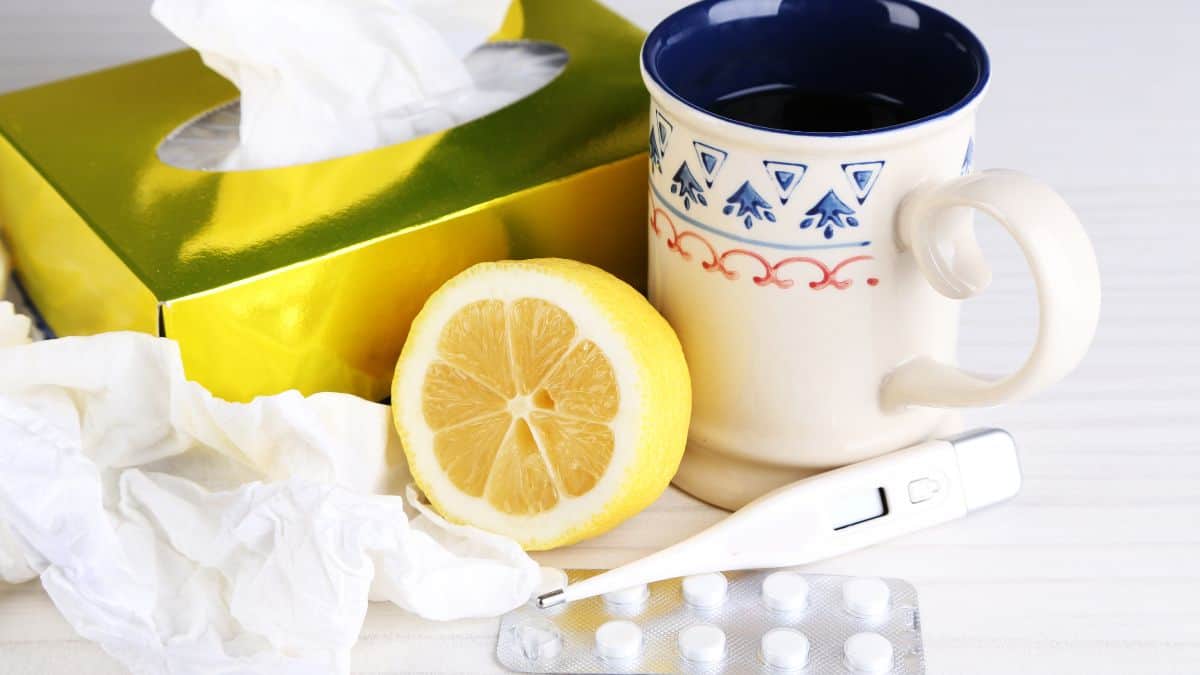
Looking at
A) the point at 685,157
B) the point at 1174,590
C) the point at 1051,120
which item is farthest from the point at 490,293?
the point at 1051,120

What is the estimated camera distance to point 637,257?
666 millimetres

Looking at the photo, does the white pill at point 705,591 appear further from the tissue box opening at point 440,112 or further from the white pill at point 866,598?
the tissue box opening at point 440,112

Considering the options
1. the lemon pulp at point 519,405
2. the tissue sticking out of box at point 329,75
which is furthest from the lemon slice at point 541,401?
the tissue sticking out of box at point 329,75

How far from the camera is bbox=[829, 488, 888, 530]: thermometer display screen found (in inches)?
21.6

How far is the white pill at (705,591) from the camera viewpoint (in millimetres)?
528

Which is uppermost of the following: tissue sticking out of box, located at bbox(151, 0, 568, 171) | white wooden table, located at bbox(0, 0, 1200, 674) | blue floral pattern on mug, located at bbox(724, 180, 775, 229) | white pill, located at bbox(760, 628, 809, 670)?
blue floral pattern on mug, located at bbox(724, 180, 775, 229)

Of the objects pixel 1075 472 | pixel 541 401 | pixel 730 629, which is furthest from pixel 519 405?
pixel 1075 472

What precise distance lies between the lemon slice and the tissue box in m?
0.04

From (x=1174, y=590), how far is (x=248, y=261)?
1.16 ft

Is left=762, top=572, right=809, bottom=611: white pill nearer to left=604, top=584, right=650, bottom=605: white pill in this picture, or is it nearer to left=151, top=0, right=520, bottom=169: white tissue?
left=604, top=584, right=650, bottom=605: white pill

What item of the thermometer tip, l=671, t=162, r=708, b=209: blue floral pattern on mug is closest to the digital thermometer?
the thermometer tip

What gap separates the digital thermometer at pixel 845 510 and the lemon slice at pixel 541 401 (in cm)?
3

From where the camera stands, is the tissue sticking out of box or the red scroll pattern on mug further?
the tissue sticking out of box

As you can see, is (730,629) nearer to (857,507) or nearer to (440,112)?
(857,507)
